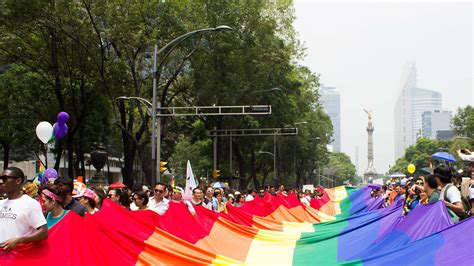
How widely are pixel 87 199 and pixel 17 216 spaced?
3.62 metres

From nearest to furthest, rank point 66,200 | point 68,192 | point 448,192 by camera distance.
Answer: point 68,192, point 66,200, point 448,192

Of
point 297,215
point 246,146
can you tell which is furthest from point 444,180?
point 246,146

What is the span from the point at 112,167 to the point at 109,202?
11265 cm

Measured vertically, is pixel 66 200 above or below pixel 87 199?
above

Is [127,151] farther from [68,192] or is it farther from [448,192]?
[68,192]

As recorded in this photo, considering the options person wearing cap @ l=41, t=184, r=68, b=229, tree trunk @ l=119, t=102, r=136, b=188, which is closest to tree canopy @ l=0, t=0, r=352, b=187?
tree trunk @ l=119, t=102, r=136, b=188

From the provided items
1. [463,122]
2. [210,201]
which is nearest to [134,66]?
[210,201]

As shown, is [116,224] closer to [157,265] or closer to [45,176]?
[157,265]

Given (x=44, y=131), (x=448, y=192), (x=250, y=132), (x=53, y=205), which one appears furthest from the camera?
(x=250, y=132)

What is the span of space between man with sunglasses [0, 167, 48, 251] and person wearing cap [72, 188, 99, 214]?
3386 mm

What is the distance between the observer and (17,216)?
642 cm

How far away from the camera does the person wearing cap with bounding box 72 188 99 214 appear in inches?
392

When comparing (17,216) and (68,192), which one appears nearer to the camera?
(17,216)

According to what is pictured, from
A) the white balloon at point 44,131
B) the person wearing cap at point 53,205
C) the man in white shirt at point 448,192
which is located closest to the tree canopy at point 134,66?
the white balloon at point 44,131
